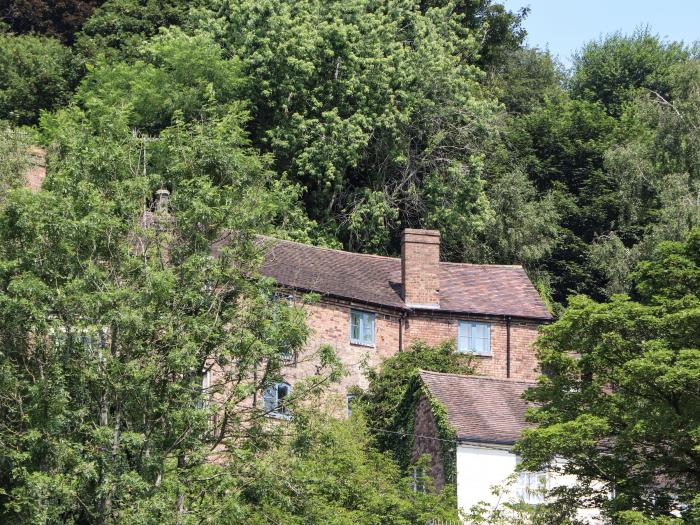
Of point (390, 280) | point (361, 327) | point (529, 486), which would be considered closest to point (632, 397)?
point (529, 486)

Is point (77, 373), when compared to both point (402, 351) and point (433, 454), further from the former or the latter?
point (402, 351)

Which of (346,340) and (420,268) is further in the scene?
(420,268)

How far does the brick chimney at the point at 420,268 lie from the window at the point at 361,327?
180 cm

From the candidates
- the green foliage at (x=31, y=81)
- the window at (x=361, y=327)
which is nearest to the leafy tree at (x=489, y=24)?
the green foliage at (x=31, y=81)

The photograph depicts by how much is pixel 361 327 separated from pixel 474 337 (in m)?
4.26

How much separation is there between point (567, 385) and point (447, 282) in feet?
59.7

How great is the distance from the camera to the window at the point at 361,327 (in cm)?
5184

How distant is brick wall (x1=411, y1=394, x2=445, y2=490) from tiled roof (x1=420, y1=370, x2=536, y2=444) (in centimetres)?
62

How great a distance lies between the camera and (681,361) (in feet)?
114

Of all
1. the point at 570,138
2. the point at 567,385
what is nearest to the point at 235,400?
the point at 567,385

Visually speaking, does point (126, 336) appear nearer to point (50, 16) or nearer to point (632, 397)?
point (632, 397)

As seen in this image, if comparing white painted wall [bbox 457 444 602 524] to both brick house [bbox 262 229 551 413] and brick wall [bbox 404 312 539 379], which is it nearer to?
brick house [bbox 262 229 551 413]

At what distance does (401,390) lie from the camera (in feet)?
160

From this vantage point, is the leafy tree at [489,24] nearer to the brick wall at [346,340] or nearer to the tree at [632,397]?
the brick wall at [346,340]
